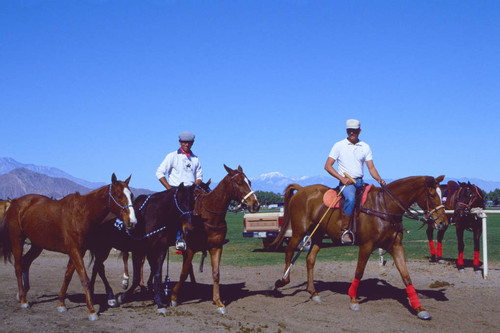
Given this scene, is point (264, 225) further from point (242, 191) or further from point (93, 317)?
point (93, 317)

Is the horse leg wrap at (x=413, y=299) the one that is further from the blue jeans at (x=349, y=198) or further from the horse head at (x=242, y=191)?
the horse head at (x=242, y=191)

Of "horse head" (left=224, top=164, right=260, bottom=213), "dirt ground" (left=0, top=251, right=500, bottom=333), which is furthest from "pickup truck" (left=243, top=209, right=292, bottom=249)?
"horse head" (left=224, top=164, right=260, bottom=213)

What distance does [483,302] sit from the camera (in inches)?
383

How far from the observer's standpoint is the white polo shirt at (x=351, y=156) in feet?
31.9

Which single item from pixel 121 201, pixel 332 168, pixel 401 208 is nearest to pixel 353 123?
pixel 332 168

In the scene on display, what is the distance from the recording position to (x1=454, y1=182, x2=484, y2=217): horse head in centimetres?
1343

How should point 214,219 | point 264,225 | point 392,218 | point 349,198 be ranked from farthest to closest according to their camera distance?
1. point 264,225
2. point 349,198
3. point 214,219
4. point 392,218

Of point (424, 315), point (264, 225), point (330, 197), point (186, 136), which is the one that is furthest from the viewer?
Answer: point (264, 225)

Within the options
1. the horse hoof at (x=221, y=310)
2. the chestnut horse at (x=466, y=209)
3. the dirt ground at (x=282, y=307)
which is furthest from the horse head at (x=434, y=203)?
the chestnut horse at (x=466, y=209)

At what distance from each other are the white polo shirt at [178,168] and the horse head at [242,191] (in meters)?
1.24

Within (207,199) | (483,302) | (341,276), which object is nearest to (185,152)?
(207,199)

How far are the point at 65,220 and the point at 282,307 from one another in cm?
437

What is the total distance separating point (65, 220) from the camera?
8.45 metres

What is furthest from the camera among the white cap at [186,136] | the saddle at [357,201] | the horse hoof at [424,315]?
the white cap at [186,136]
